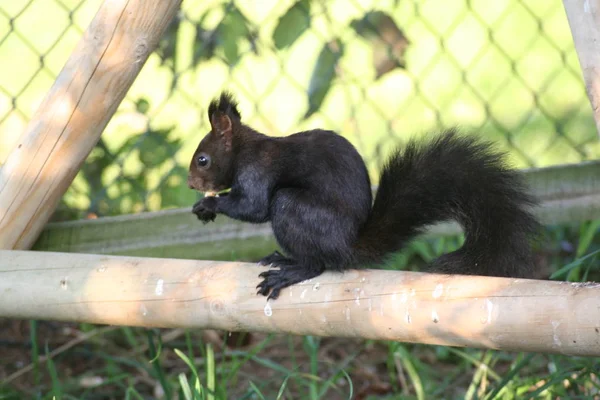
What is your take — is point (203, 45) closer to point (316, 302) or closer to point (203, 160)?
point (203, 160)

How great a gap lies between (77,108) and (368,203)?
1.67 ft

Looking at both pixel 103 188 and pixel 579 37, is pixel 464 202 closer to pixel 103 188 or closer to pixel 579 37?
pixel 579 37

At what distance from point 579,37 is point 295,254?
20.3 inches

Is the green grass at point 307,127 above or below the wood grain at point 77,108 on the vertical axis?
below

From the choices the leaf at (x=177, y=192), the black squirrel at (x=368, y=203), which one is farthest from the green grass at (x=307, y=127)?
the black squirrel at (x=368, y=203)

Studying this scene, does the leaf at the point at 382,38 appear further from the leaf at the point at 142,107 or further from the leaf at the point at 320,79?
the leaf at the point at 142,107

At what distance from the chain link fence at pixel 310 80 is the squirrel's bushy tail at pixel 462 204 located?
1.34ft

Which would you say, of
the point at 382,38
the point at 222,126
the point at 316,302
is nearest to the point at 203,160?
the point at 222,126

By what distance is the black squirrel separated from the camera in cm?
127

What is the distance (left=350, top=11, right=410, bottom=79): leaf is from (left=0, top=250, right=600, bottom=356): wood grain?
0.76 m

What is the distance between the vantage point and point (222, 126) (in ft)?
5.03

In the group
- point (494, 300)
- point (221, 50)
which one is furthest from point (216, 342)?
point (494, 300)

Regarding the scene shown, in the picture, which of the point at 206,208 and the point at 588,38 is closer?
the point at 588,38

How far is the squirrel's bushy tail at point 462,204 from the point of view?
4.14 feet
